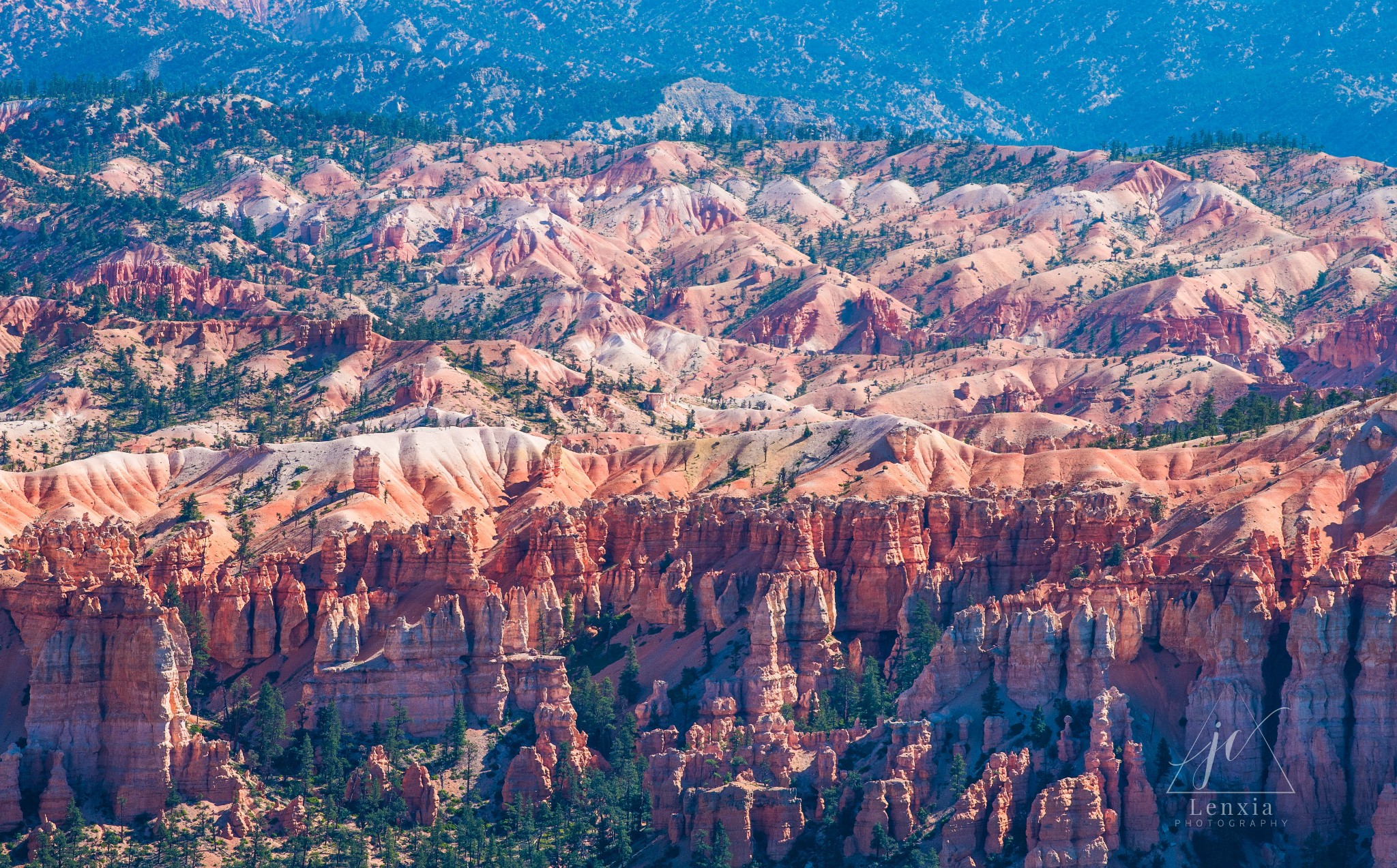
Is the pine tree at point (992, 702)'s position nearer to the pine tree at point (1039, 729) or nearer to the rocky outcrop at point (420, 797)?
the pine tree at point (1039, 729)

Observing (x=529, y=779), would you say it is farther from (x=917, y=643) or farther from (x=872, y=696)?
(x=917, y=643)

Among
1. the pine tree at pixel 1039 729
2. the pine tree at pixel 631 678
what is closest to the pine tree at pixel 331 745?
the pine tree at pixel 631 678

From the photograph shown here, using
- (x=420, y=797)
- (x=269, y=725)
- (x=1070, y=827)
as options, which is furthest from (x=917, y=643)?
(x=269, y=725)

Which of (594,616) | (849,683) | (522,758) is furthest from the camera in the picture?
(594,616)

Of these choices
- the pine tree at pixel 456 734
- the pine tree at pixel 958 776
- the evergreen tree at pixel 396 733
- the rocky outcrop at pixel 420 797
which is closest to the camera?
the pine tree at pixel 958 776

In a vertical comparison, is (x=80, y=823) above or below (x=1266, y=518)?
below

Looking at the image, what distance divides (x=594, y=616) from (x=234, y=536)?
31.9 m

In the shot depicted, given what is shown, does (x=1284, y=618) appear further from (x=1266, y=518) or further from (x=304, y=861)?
(x=304, y=861)

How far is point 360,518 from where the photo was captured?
166 meters

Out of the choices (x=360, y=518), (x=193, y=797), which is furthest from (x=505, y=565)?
(x=193, y=797)

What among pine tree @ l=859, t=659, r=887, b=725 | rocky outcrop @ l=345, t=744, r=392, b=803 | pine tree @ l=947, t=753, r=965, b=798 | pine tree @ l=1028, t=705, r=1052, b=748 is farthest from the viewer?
pine tree @ l=859, t=659, r=887, b=725

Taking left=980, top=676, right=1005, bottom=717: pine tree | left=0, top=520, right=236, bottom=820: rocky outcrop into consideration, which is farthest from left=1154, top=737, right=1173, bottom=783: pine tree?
left=0, top=520, right=236, bottom=820: rocky outcrop

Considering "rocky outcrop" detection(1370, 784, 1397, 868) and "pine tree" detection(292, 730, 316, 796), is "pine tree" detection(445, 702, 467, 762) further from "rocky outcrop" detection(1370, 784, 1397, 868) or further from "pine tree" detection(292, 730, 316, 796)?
"rocky outcrop" detection(1370, 784, 1397, 868)

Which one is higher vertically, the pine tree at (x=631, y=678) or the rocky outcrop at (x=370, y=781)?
the pine tree at (x=631, y=678)
